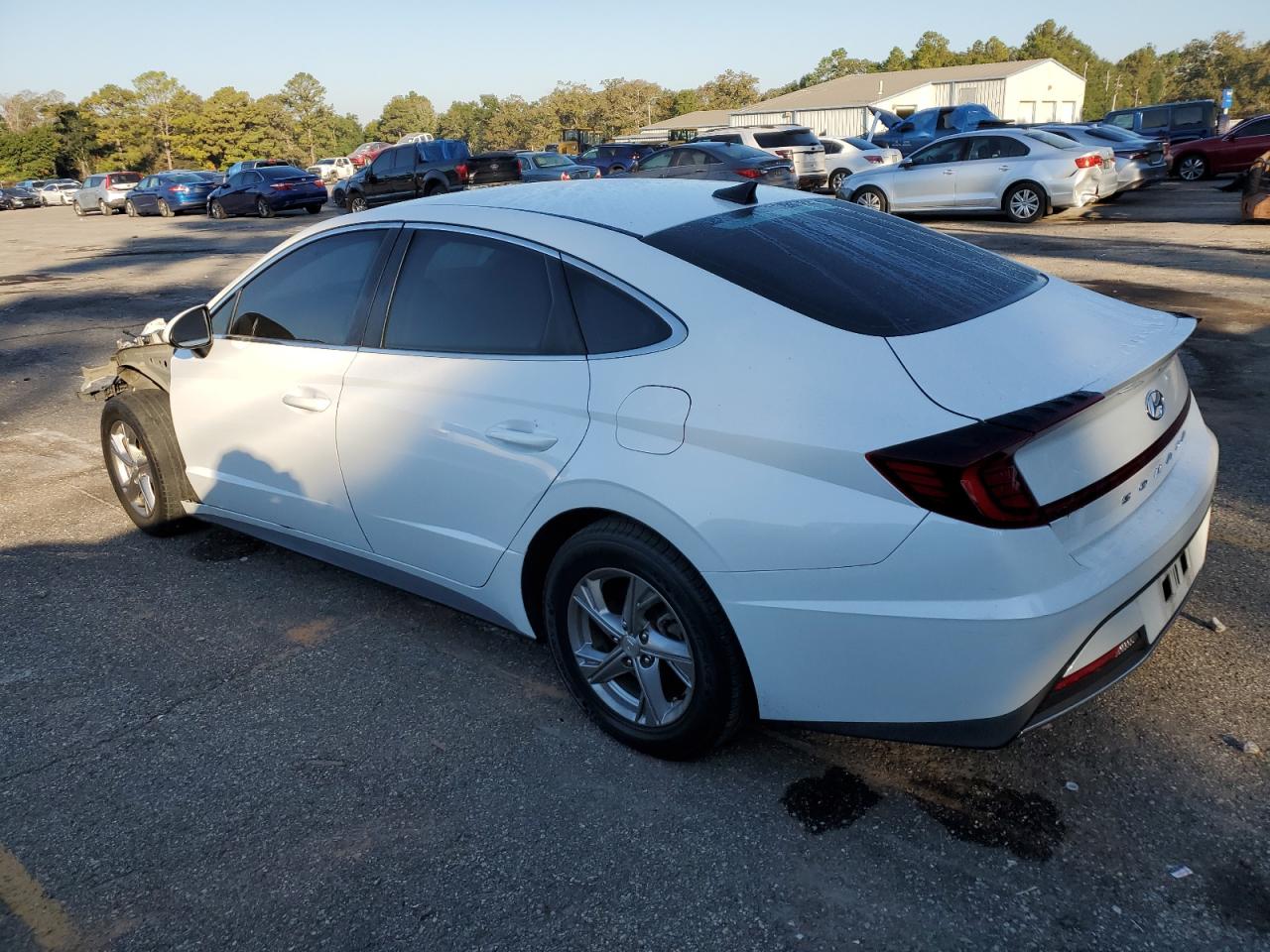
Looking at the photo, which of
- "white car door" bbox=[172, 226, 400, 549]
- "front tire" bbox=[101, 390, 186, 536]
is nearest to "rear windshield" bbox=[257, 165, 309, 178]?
"front tire" bbox=[101, 390, 186, 536]

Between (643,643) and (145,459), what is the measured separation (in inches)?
124

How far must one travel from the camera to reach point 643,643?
290cm

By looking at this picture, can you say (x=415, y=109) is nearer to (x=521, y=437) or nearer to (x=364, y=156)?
(x=364, y=156)

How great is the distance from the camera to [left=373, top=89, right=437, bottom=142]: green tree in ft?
422

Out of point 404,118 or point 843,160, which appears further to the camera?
point 404,118

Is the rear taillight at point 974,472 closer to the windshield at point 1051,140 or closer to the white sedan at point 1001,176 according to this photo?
the white sedan at point 1001,176

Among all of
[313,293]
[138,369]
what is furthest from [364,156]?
[313,293]

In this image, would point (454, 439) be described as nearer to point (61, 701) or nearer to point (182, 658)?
point (182, 658)

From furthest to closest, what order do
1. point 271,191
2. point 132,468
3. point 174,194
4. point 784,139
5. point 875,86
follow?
point 875,86
point 174,194
point 271,191
point 784,139
point 132,468

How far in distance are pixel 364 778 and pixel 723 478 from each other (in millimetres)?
1479

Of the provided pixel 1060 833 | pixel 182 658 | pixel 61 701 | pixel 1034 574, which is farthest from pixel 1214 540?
pixel 61 701

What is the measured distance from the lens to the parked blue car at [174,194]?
33750mm

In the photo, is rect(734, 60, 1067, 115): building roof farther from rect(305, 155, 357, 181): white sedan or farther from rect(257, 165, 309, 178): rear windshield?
rect(257, 165, 309, 178): rear windshield

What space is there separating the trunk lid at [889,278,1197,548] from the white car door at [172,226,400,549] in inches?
85.0
